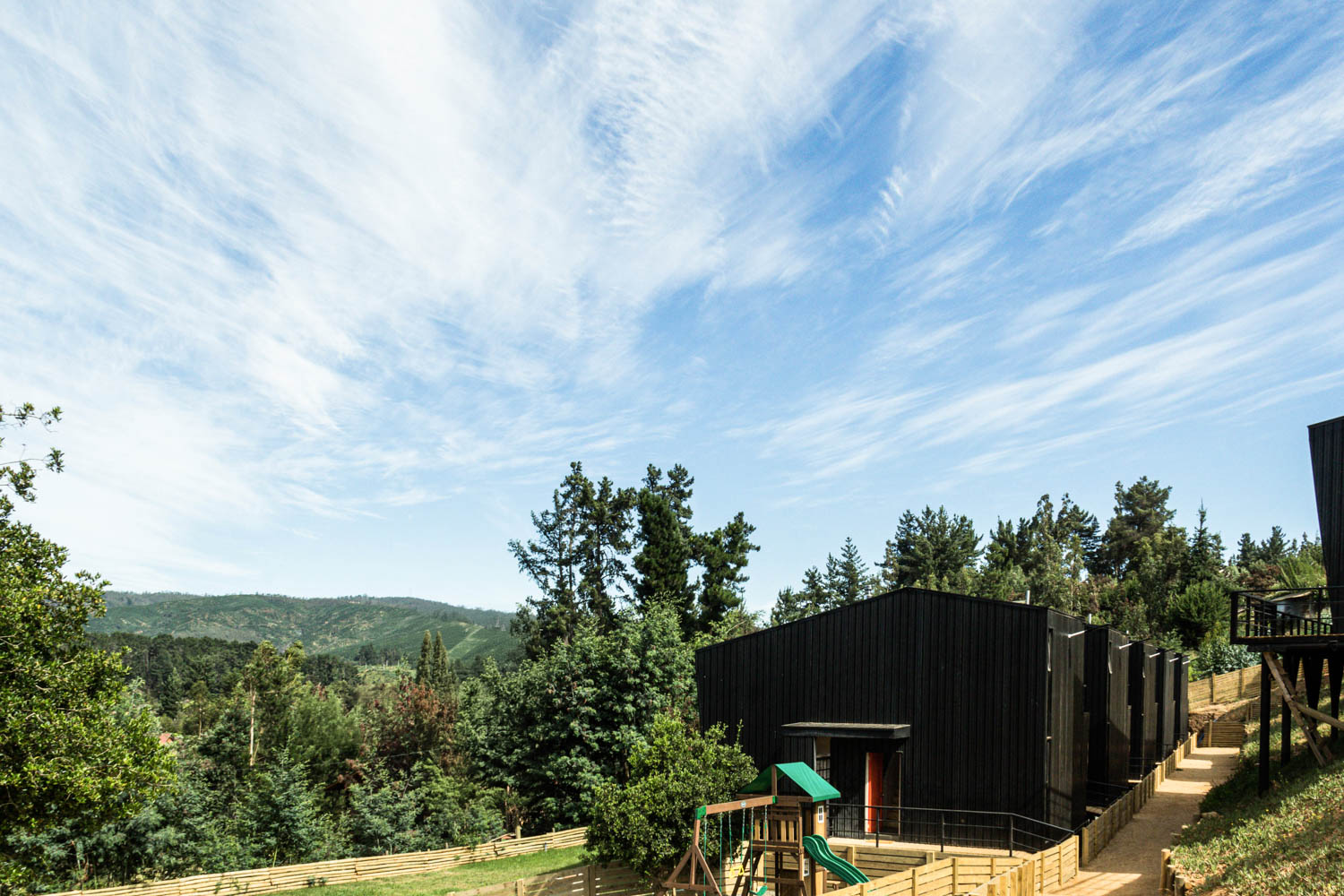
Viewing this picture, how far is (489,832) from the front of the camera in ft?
114

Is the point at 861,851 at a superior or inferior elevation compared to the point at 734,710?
inferior

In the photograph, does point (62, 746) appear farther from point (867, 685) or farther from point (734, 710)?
point (867, 685)

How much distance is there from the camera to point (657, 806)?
19.5 metres

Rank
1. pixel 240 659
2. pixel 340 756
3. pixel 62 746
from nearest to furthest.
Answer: pixel 62 746, pixel 340 756, pixel 240 659

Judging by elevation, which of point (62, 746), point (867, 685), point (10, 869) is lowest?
point (10, 869)

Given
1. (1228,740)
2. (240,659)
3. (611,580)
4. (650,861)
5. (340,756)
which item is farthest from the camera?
(240,659)

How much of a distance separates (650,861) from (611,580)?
37.0 metres

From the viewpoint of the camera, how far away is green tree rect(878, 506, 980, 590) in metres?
77.2

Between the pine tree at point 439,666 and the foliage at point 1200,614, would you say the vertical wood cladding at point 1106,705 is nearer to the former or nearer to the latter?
the foliage at point 1200,614

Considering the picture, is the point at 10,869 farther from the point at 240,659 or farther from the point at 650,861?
the point at 240,659

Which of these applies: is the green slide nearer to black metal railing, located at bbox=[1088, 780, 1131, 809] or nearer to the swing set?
the swing set

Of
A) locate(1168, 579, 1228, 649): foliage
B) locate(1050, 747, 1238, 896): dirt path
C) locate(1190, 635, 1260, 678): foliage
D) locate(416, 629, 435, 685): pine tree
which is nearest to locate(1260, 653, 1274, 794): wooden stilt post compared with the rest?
locate(1050, 747, 1238, 896): dirt path

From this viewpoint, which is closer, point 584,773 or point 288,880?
point 288,880

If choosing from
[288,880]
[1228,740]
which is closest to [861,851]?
[288,880]
